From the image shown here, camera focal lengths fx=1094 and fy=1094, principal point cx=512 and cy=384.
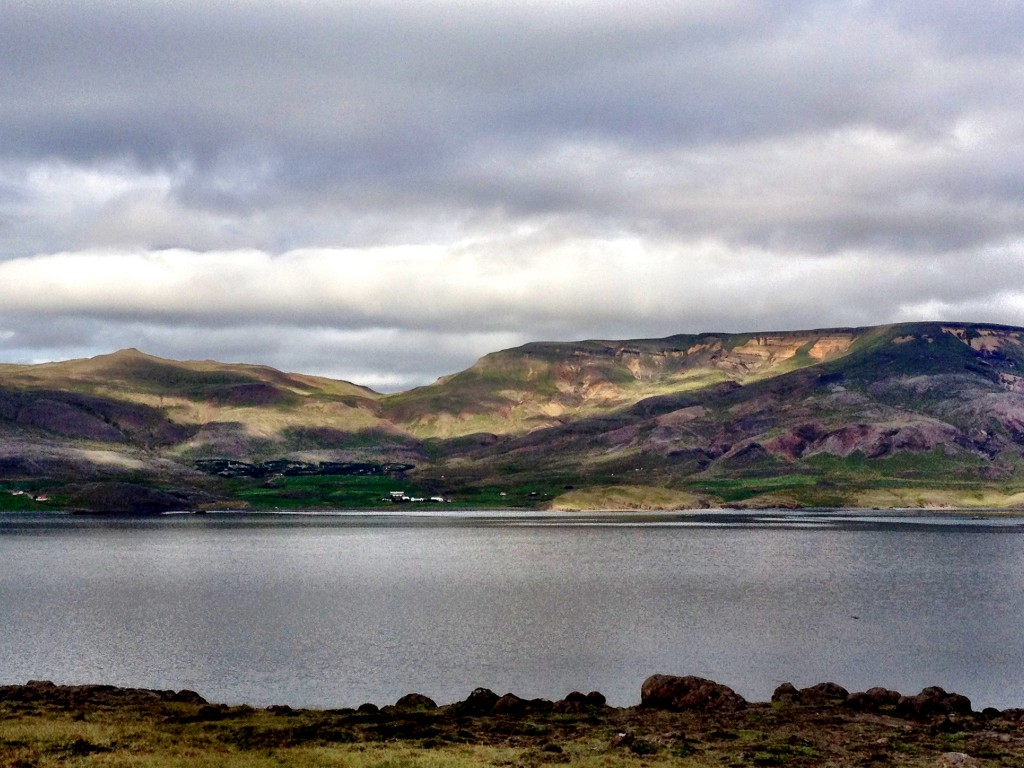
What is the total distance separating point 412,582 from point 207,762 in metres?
80.7

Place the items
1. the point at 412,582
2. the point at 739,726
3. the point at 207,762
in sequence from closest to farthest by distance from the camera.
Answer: the point at 207,762 → the point at 739,726 → the point at 412,582

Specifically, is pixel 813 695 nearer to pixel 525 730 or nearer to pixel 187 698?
pixel 525 730

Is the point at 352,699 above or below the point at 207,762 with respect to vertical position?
→ below

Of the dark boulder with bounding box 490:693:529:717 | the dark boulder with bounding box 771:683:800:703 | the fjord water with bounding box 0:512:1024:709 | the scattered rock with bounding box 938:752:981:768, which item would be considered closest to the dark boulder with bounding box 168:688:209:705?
the fjord water with bounding box 0:512:1024:709

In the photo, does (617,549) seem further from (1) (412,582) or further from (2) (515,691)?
(2) (515,691)

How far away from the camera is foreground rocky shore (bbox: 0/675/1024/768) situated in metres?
36.9

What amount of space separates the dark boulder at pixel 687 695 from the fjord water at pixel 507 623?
6090mm

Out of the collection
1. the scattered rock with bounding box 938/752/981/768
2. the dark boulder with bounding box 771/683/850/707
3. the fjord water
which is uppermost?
the scattered rock with bounding box 938/752/981/768

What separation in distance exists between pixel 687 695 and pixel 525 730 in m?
9.77

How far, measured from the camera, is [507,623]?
276 ft

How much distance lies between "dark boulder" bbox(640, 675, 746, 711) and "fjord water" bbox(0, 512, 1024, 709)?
6090mm

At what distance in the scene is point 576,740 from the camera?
41.1m

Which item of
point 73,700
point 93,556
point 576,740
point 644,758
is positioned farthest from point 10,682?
point 93,556

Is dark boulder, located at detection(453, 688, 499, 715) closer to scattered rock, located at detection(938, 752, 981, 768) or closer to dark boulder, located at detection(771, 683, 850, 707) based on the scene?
dark boulder, located at detection(771, 683, 850, 707)
